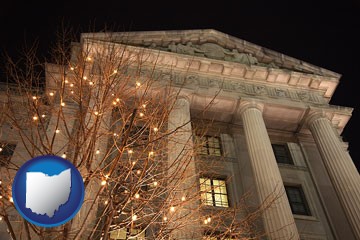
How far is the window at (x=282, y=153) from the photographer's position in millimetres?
23683

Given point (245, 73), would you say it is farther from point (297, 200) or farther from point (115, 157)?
point (115, 157)

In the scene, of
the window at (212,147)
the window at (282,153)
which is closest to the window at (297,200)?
the window at (282,153)

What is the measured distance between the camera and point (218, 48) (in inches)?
995

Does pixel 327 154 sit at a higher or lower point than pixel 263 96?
lower

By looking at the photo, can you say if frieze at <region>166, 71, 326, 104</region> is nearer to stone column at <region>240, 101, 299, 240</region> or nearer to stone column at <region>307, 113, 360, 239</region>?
stone column at <region>240, 101, 299, 240</region>

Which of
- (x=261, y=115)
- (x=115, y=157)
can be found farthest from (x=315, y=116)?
(x=115, y=157)

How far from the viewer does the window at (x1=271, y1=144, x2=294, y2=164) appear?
77.7 feet

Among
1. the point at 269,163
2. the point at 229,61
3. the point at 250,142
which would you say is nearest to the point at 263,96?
the point at 229,61

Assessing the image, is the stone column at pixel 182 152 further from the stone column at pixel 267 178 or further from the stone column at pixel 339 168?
the stone column at pixel 339 168

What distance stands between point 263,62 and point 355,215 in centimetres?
1266

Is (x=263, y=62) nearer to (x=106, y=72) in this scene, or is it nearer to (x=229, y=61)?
(x=229, y=61)

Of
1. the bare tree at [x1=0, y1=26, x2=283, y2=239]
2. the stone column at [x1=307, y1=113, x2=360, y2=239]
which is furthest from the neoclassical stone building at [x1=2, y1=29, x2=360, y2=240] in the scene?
the bare tree at [x1=0, y1=26, x2=283, y2=239]

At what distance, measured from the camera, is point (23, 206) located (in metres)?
3.86

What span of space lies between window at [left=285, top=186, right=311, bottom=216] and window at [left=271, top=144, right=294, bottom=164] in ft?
A: 7.38
